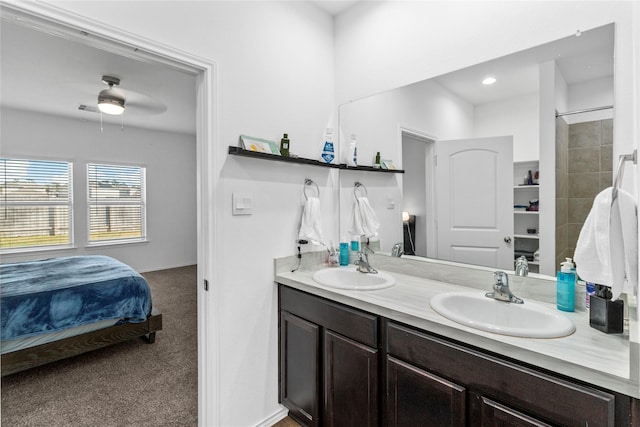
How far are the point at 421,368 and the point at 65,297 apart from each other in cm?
265

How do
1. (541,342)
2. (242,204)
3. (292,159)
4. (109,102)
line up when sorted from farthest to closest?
(109,102), (292,159), (242,204), (541,342)

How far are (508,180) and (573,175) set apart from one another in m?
0.25

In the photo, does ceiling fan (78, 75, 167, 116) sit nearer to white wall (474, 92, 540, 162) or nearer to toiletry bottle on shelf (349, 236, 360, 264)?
toiletry bottle on shelf (349, 236, 360, 264)

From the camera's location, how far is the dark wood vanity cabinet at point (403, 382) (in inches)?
34.7

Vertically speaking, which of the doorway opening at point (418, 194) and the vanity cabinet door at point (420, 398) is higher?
the doorway opening at point (418, 194)

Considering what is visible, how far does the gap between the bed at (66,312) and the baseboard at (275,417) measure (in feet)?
5.20

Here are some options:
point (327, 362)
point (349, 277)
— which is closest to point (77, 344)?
point (327, 362)

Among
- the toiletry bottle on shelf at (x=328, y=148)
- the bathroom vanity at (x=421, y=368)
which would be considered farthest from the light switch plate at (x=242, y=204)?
the toiletry bottle on shelf at (x=328, y=148)

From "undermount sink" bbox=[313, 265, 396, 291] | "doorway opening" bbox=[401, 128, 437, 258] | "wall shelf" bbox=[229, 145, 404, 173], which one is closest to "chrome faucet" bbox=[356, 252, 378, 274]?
"undermount sink" bbox=[313, 265, 396, 291]

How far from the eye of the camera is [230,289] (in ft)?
5.44

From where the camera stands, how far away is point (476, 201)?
63.8 inches

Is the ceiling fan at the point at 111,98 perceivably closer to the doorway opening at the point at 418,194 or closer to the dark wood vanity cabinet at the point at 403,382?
the dark wood vanity cabinet at the point at 403,382

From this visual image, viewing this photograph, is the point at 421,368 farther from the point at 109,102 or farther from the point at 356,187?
the point at 109,102

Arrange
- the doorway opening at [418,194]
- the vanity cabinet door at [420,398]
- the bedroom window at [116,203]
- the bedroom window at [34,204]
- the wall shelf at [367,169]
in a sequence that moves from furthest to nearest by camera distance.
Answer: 1. the bedroom window at [116,203]
2. the bedroom window at [34,204]
3. the wall shelf at [367,169]
4. the doorway opening at [418,194]
5. the vanity cabinet door at [420,398]
